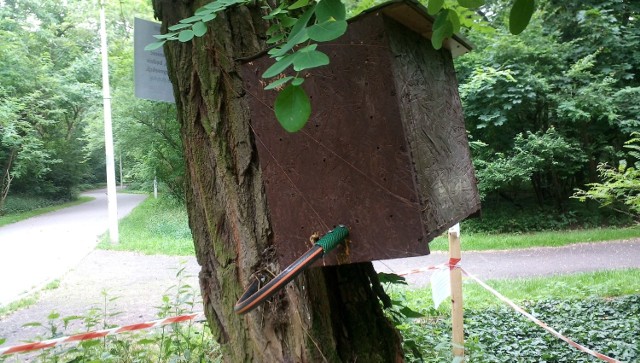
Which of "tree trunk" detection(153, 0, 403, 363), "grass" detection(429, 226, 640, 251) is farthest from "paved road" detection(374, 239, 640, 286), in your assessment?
"tree trunk" detection(153, 0, 403, 363)

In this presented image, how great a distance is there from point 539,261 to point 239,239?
329 inches

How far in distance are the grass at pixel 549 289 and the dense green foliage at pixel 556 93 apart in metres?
4.99

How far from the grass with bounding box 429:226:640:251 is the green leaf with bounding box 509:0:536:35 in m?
8.81

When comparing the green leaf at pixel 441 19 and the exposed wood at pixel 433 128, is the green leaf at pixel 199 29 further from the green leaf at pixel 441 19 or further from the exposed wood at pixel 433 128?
the green leaf at pixel 441 19

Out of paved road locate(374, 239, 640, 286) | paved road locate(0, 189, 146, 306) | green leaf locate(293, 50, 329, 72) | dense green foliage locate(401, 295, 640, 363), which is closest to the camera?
green leaf locate(293, 50, 329, 72)

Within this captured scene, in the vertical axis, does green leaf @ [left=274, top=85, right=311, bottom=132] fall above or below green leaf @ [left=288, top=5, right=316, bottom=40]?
below

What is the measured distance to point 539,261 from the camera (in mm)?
8680

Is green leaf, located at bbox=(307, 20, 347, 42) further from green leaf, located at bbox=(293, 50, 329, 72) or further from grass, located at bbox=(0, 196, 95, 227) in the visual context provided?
grass, located at bbox=(0, 196, 95, 227)

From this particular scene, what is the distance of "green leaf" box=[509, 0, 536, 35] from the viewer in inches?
46.0

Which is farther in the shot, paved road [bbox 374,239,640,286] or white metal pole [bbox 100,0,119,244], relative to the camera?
white metal pole [bbox 100,0,119,244]

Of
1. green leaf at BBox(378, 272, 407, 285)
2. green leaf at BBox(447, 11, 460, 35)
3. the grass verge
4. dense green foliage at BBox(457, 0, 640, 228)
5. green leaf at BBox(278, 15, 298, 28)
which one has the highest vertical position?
dense green foliage at BBox(457, 0, 640, 228)

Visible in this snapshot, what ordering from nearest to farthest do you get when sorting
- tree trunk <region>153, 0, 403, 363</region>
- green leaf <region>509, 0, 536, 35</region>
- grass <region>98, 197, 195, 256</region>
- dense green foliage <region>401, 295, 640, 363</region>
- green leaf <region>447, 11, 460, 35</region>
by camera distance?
1. green leaf <region>509, 0, 536, 35</region>
2. green leaf <region>447, 11, 460, 35</region>
3. tree trunk <region>153, 0, 403, 363</region>
4. dense green foliage <region>401, 295, 640, 363</region>
5. grass <region>98, 197, 195, 256</region>

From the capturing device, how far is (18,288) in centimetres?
761

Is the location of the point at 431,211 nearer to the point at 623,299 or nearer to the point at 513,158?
the point at 623,299
